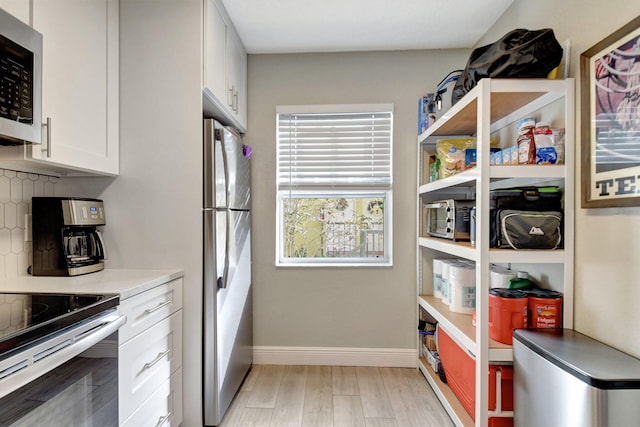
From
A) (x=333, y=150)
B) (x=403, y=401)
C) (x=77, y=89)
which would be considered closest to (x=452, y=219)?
(x=333, y=150)

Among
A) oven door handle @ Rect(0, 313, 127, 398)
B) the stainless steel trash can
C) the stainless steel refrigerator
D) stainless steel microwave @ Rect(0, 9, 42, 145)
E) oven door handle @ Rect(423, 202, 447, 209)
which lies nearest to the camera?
oven door handle @ Rect(0, 313, 127, 398)

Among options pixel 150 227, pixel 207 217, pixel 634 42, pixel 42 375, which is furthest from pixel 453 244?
pixel 42 375

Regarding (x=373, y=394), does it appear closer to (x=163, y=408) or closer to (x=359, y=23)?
(x=163, y=408)

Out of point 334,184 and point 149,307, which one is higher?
point 334,184

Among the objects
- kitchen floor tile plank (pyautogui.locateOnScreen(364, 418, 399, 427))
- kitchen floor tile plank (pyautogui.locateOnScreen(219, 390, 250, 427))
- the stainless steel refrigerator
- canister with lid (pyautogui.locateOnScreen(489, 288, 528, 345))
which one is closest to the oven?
the stainless steel refrigerator

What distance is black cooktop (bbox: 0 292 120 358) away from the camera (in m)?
0.87

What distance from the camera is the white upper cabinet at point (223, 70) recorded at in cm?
186

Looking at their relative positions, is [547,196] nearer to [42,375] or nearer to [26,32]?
[42,375]

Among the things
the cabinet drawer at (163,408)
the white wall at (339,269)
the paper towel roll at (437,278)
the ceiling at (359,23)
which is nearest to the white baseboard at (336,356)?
the white wall at (339,269)

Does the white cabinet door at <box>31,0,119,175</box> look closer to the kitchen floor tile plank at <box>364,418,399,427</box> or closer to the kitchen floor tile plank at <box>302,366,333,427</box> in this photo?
the kitchen floor tile plank at <box>302,366,333,427</box>

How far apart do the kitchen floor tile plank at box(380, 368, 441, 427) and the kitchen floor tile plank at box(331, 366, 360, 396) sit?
220 mm

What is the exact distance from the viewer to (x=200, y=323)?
1811 mm

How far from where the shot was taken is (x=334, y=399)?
7.08 feet

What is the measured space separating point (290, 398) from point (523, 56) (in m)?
2.32
